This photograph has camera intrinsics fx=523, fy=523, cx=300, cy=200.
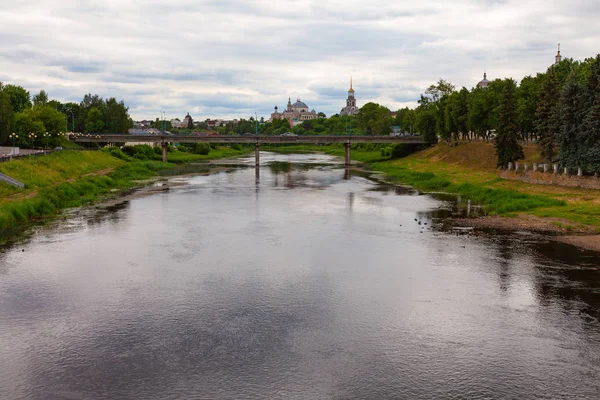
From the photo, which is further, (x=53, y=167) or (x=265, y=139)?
(x=265, y=139)

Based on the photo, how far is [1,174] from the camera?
6053 cm

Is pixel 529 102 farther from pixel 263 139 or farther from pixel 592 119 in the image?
pixel 263 139

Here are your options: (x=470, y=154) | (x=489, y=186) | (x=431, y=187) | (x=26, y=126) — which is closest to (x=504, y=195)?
(x=489, y=186)

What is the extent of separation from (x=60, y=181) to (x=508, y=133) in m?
64.7

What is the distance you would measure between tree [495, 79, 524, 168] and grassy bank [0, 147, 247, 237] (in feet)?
186

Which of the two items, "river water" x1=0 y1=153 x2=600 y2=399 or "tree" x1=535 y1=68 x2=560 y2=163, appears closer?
"river water" x1=0 y1=153 x2=600 y2=399

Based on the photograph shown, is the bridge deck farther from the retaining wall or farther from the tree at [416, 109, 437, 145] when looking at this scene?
the retaining wall

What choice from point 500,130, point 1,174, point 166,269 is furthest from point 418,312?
point 500,130

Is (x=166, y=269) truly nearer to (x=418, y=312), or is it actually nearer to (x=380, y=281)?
(x=380, y=281)

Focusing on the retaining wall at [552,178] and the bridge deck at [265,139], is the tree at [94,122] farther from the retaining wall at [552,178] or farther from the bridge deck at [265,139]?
the retaining wall at [552,178]

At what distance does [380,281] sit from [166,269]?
13.6 metres

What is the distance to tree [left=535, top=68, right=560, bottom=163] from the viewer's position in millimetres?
68875

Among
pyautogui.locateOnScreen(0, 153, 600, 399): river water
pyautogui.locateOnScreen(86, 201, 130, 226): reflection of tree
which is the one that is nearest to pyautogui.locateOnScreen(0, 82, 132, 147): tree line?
pyautogui.locateOnScreen(86, 201, 130, 226): reflection of tree

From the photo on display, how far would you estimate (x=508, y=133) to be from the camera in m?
76.9
